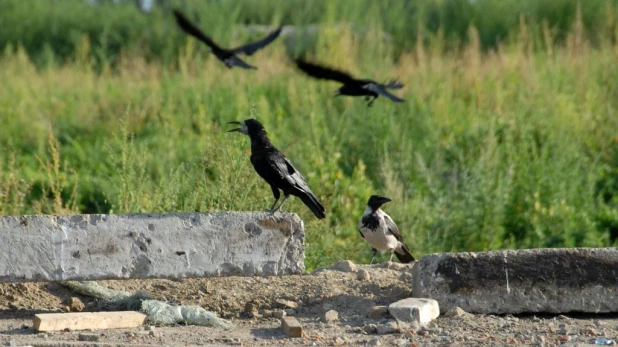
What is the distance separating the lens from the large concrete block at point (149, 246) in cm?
616

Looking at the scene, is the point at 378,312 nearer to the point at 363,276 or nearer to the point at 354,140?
the point at 363,276

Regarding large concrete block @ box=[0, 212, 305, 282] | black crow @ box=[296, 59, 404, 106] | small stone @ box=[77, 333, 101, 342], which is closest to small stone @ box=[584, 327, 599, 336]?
large concrete block @ box=[0, 212, 305, 282]

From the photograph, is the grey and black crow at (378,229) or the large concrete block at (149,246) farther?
the grey and black crow at (378,229)

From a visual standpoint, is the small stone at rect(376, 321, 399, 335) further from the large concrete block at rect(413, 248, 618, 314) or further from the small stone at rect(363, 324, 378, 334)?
the large concrete block at rect(413, 248, 618, 314)

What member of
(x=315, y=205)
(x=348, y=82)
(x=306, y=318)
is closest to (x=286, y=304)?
(x=306, y=318)

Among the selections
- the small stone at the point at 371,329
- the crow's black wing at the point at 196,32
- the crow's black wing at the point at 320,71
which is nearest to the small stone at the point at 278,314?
the small stone at the point at 371,329

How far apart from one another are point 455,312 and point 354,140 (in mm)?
6171

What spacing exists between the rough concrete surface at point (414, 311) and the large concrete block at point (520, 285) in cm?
19

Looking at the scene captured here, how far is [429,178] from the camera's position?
1071cm

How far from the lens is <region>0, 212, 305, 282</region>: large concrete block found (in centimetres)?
616

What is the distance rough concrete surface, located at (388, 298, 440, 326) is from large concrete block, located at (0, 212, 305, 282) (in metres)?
0.74

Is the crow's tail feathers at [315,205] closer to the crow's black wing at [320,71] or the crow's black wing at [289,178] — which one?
the crow's black wing at [289,178]

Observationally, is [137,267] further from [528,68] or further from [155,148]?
[528,68]

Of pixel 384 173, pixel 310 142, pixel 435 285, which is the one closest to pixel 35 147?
pixel 310 142
